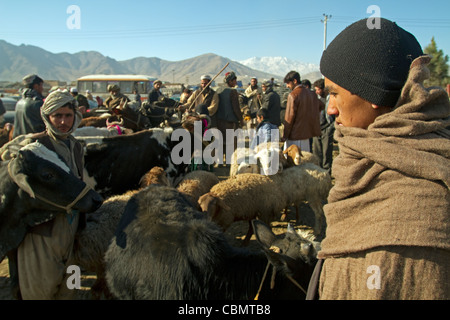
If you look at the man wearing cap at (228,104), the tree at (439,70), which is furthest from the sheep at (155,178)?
the tree at (439,70)

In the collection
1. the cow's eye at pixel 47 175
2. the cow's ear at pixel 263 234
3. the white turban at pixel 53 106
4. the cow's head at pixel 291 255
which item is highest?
the white turban at pixel 53 106

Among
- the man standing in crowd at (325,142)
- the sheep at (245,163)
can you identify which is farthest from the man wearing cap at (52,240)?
the man standing in crowd at (325,142)

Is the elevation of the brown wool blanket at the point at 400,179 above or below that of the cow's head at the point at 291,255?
above

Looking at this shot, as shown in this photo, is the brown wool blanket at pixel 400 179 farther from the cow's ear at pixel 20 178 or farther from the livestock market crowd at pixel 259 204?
the cow's ear at pixel 20 178

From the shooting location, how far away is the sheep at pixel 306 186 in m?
5.14

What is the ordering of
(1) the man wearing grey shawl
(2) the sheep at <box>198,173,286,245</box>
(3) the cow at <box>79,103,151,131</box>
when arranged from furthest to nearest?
(3) the cow at <box>79,103,151,131</box> → (2) the sheep at <box>198,173,286,245</box> → (1) the man wearing grey shawl

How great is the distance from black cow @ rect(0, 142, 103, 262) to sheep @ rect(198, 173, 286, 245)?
2.06m

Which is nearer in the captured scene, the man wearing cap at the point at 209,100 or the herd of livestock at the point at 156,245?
the herd of livestock at the point at 156,245

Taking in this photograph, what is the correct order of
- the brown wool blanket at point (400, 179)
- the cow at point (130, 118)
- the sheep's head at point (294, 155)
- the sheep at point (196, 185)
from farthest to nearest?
the cow at point (130, 118)
the sheep's head at point (294, 155)
the sheep at point (196, 185)
the brown wool blanket at point (400, 179)

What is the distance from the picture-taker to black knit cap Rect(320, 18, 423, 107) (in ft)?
3.26
